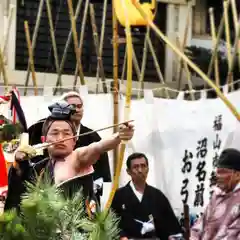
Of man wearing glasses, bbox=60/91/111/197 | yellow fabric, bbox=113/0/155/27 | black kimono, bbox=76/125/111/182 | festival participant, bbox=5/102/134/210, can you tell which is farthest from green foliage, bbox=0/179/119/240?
yellow fabric, bbox=113/0/155/27

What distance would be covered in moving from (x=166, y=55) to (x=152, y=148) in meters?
4.96

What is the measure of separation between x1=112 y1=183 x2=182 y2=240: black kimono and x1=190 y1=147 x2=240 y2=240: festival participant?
816mm

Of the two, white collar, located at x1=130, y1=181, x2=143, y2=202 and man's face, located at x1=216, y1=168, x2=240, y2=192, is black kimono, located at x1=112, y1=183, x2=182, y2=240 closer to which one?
white collar, located at x1=130, y1=181, x2=143, y2=202

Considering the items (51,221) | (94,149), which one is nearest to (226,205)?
(94,149)

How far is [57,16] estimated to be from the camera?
9.89 metres

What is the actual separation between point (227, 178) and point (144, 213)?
103cm

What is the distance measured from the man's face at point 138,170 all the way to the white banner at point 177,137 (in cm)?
32

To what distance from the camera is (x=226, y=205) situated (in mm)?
4145

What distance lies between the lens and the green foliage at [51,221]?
1743mm

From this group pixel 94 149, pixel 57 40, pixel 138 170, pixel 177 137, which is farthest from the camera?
pixel 57 40

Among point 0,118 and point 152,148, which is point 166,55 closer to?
point 152,148

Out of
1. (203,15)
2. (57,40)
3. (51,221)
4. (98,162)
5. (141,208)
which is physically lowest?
(141,208)

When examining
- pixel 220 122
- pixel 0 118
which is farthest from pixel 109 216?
pixel 220 122

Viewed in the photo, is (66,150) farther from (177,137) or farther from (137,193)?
(177,137)
